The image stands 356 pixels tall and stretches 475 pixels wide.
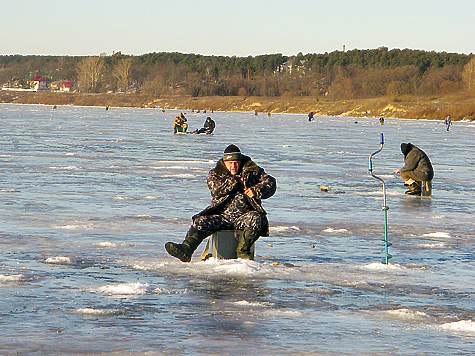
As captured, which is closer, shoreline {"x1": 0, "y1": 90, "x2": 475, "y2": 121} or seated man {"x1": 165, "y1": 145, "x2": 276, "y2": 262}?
seated man {"x1": 165, "y1": 145, "x2": 276, "y2": 262}

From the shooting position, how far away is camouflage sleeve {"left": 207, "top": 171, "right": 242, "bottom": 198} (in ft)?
29.6

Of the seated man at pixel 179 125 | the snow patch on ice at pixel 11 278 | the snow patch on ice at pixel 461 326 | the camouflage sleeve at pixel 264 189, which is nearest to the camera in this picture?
the snow patch on ice at pixel 461 326

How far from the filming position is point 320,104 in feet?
490

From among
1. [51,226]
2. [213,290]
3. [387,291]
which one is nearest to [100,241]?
[51,226]

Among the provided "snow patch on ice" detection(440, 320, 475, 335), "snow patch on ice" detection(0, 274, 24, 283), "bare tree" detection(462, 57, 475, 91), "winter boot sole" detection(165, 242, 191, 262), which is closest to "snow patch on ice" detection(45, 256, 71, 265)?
"snow patch on ice" detection(0, 274, 24, 283)

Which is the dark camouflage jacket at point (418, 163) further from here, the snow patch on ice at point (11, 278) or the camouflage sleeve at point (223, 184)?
the snow patch on ice at point (11, 278)

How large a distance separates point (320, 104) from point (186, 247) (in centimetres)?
14183

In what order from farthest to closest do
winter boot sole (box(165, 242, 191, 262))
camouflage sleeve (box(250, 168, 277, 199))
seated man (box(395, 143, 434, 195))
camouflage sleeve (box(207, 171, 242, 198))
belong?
1. seated man (box(395, 143, 434, 195))
2. camouflage sleeve (box(207, 171, 242, 198))
3. camouflage sleeve (box(250, 168, 277, 199))
4. winter boot sole (box(165, 242, 191, 262))

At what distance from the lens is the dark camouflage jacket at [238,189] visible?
8953mm

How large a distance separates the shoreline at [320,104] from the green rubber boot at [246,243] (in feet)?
300

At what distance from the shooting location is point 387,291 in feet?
26.3

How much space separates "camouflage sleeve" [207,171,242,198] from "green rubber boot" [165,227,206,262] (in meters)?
0.46

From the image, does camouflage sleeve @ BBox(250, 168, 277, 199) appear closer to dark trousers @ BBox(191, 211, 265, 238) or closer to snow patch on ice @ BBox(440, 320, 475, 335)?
dark trousers @ BBox(191, 211, 265, 238)

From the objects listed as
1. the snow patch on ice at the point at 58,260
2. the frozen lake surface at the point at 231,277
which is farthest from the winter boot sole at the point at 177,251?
the snow patch on ice at the point at 58,260
